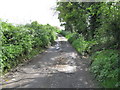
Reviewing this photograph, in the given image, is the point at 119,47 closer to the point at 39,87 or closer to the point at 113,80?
the point at 113,80

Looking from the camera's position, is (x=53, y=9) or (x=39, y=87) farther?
(x=53, y=9)

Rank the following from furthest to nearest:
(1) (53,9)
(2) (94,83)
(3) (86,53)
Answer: (1) (53,9) → (3) (86,53) → (2) (94,83)

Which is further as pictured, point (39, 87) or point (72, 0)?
point (72, 0)

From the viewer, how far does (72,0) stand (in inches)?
429

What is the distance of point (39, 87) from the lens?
12.4 ft

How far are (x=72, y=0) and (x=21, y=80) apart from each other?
30.8ft

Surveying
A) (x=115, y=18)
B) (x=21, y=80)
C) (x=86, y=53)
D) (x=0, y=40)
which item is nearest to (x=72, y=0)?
(x=86, y=53)

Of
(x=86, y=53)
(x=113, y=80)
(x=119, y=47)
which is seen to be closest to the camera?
(x=113, y=80)

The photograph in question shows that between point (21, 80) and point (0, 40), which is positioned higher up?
point (0, 40)

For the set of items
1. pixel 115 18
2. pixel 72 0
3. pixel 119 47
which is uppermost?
pixel 72 0

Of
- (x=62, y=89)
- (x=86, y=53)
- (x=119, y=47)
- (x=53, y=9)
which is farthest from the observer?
(x=53, y=9)

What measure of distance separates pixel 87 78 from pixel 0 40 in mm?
4207

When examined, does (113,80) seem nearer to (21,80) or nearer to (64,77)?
(64,77)

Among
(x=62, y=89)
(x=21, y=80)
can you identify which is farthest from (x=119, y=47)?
(x=21, y=80)
